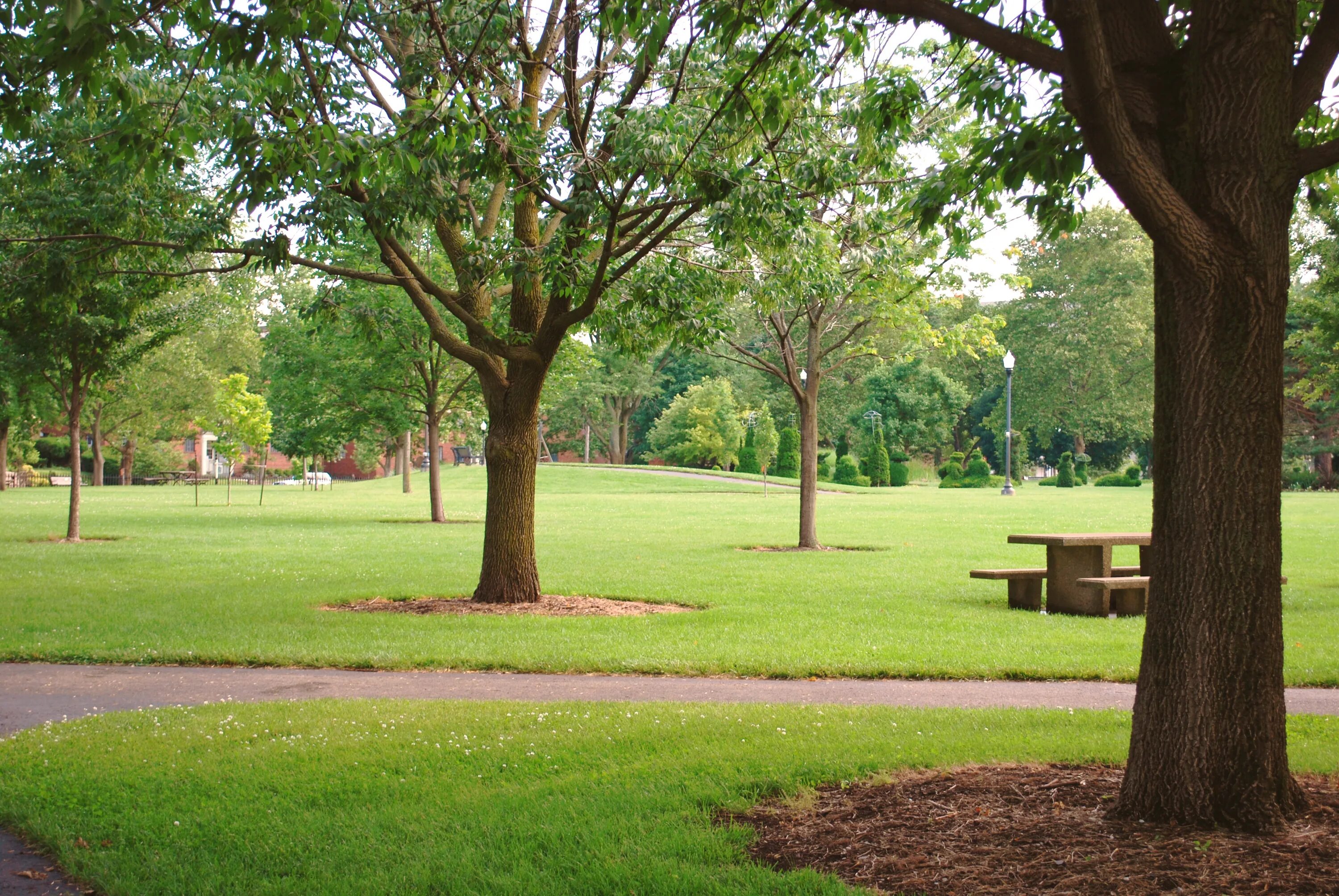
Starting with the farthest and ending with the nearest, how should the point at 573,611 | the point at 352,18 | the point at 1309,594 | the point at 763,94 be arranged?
the point at 1309,594 → the point at 573,611 → the point at 352,18 → the point at 763,94

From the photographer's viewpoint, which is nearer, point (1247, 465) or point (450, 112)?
point (1247, 465)

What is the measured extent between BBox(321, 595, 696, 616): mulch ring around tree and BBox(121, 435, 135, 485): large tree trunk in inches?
2221

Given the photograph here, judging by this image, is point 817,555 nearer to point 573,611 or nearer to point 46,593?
point 573,611

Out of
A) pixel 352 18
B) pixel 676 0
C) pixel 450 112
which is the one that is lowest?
pixel 450 112

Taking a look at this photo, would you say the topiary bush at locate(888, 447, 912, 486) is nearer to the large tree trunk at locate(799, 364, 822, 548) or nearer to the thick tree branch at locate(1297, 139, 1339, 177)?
the large tree trunk at locate(799, 364, 822, 548)

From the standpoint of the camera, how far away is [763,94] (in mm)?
7309

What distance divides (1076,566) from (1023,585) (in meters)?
0.65

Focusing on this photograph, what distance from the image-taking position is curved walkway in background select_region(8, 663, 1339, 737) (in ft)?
24.5

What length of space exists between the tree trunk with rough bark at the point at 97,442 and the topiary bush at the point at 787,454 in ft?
111

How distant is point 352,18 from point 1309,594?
12.6m

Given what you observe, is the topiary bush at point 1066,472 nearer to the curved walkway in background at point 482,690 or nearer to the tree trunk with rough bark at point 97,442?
the tree trunk with rough bark at point 97,442

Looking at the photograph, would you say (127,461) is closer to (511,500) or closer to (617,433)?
(617,433)

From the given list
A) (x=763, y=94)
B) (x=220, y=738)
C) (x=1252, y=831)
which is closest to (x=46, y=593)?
(x=220, y=738)

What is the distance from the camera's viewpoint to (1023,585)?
1266 cm
